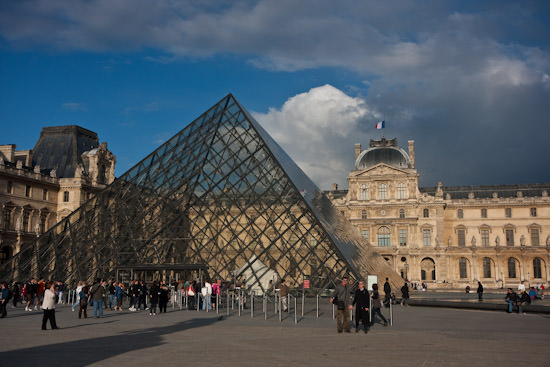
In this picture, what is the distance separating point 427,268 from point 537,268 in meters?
13.7

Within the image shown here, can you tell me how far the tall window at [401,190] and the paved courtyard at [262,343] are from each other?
5760 centimetres

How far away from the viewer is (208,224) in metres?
21.7

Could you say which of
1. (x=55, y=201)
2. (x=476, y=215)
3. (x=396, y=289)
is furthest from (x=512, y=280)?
(x=55, y=201)

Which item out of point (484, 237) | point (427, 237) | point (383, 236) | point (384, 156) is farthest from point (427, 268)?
point (384, 156)

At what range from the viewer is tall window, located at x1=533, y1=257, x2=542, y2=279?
2697 inches

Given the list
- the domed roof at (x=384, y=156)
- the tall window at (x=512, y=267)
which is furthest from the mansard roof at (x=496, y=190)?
the tall window at (x=512, y=267)

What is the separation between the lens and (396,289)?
27.5 meters

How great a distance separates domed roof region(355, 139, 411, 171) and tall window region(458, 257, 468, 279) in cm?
1450

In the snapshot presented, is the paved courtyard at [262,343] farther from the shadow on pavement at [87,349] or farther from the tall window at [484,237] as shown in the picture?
the tall window at [484,237]

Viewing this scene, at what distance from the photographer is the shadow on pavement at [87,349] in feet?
26.4

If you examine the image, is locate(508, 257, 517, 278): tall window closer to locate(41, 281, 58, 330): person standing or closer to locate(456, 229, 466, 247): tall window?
locate(456, 229, 466, 247): tall window

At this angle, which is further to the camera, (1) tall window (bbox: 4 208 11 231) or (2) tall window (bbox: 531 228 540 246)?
(2) tall window (bbox: 531 228 540 246)

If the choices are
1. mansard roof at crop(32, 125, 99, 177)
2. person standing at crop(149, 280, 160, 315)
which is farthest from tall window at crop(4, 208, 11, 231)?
person standing at crop(149, 280, 160, 315)

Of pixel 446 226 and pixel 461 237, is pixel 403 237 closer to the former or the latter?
pixel 446 226
